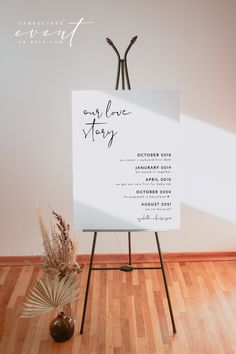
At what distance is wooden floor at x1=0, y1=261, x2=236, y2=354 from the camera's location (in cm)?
308

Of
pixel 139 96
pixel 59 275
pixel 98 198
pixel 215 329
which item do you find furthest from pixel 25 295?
pixel 139 96

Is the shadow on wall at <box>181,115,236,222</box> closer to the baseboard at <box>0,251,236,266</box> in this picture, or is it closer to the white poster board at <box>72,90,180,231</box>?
the baseboard at <box>0,251,236,266</box>

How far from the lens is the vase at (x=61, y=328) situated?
3.11 metres

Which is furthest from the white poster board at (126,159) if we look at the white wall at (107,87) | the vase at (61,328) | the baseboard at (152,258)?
the baseboard at (152,258)

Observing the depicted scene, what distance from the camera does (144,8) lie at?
3715mm

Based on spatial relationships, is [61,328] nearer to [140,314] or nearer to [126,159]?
[140,314]

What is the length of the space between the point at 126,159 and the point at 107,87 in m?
0.93

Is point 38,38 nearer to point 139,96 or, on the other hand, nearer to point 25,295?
point 139,96

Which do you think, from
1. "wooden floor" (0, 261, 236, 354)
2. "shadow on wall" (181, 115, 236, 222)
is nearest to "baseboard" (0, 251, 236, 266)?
"wooden floor" (0, 261, 236, 354)

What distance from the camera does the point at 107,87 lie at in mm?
3859

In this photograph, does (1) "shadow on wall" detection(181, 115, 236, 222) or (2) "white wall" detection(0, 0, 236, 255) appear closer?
(2) "white wall" detection(0, 0, 236, 255)

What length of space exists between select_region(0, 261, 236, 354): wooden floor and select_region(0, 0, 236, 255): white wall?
1.26ft

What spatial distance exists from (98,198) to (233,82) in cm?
146

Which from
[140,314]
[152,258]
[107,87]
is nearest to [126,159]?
[107,87]
